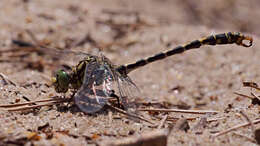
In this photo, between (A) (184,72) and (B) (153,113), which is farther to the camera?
(A) (184,72)

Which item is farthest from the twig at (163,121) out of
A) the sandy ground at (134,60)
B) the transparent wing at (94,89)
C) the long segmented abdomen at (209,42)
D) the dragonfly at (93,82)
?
the long segmented abdomen at (209,42)

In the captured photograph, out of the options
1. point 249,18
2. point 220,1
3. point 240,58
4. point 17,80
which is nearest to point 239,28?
point 249,18

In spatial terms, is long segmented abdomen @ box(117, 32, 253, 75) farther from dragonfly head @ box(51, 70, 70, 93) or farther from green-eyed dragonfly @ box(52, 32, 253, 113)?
dragonfly head @ box(51, 70, 70, 93)

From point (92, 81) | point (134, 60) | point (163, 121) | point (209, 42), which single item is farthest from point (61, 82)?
point (134, 60)

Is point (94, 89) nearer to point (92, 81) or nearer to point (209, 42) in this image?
point (92, 81)

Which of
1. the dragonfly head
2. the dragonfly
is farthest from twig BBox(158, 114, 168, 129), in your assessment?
the dragonfly head

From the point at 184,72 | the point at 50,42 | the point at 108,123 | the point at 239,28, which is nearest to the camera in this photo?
the point at 108,123

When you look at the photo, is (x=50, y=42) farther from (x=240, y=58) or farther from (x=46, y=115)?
(x=240, y=58)
